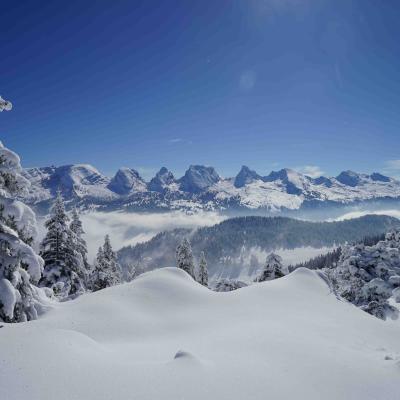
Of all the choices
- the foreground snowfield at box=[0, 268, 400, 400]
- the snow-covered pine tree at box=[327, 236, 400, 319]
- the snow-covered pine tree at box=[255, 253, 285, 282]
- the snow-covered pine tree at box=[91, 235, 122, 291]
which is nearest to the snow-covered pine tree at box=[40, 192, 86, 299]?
the snow-covered pine tree at box=[91, 235, 122, 291]

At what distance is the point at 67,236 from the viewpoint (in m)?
27.9

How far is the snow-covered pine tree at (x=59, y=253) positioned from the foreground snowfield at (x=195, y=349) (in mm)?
15561

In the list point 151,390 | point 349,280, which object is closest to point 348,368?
point 151,390

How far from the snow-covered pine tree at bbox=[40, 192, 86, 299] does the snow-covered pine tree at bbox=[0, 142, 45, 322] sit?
16.5 metres

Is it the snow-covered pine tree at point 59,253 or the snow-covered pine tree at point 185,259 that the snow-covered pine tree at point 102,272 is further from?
the snow-covered pine tree at point 185,259

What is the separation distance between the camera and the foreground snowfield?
5500 millimetres

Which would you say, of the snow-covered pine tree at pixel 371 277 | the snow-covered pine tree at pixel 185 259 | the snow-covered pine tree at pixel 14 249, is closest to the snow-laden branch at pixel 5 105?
the snow-covered pine tree at pixel 14 249

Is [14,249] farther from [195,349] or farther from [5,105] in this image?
[195,349]

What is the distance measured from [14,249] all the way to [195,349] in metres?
7.65

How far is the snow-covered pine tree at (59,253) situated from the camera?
27.2 meters

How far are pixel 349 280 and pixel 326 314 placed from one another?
16297mm

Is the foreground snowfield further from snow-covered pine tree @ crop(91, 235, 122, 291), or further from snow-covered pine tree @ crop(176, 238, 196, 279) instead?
snow-covered pine tree @ crop(176, 238, 196, 279)

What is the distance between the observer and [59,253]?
27.7 meters

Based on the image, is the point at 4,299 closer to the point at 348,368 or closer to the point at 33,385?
the point at 33,385
